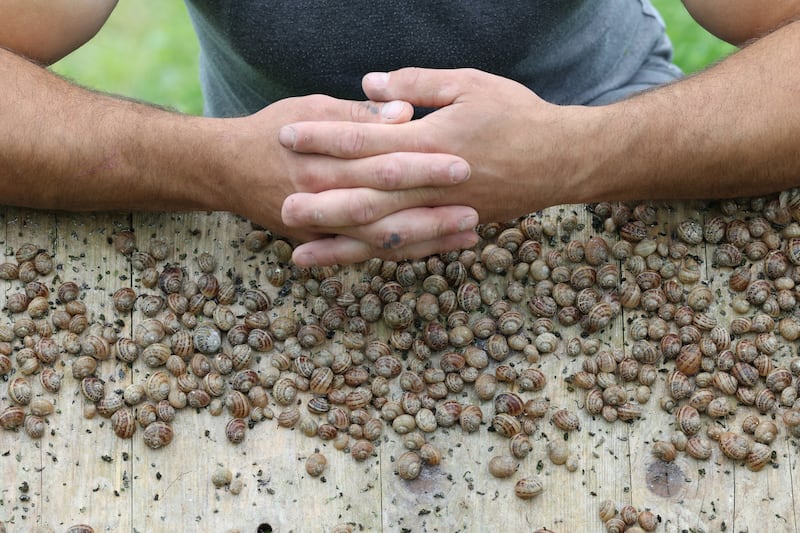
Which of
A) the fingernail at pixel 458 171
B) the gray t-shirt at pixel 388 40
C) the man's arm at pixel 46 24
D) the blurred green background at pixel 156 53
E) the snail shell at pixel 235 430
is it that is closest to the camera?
the fingernail at pixel 458 171

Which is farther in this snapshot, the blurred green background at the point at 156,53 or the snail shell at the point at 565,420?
the blurred green background at the point at 156,53

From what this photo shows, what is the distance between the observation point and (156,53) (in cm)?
385

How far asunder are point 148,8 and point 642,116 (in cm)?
303

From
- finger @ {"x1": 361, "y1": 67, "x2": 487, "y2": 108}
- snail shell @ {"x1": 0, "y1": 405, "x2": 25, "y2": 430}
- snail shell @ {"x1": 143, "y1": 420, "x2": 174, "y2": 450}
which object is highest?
finger @ {"x1": 361, "y1": 67, "x2": 487, "y2": 108}

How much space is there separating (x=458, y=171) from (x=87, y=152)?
78cm

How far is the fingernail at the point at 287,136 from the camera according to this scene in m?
1.62

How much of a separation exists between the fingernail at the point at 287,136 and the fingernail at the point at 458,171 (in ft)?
1.02

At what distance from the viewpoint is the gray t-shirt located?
6.34ft

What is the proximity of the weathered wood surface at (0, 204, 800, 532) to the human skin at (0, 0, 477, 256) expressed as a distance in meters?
0.37

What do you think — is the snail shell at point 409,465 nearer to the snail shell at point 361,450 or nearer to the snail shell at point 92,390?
the snail shell at point 361,450

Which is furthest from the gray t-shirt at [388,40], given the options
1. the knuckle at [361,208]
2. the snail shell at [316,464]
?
the snail shell at [316,464]

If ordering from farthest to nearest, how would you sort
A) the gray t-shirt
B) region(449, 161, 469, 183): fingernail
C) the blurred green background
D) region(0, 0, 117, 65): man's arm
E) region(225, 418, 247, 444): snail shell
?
the blurred green background, the gray t-shirt, region(0, 0, 117, 65): man's arm, region(225, 418, 247, 444): snail shell, region(449, 161, 469, 183): fingernail

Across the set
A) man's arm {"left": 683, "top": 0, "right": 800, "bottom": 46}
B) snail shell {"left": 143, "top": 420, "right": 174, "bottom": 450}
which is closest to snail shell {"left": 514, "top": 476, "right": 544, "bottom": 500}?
snail shell {"left": 143, "top": 420, "right": 174, "bottom": 450}

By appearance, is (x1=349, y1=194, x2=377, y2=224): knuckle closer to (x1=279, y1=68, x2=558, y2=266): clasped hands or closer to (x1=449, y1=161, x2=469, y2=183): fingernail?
(x1=279, y1=68, x2=558, y2=266): clasped hands
